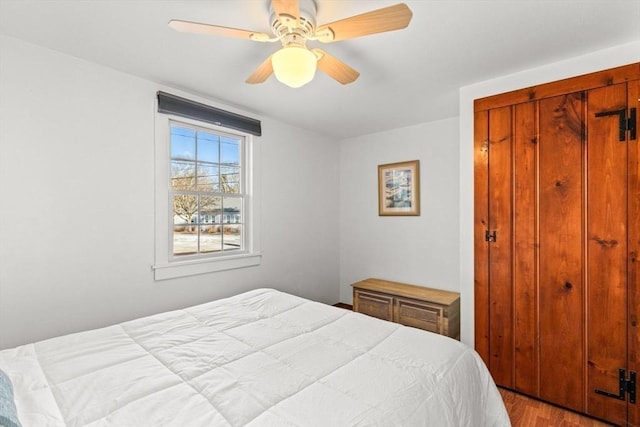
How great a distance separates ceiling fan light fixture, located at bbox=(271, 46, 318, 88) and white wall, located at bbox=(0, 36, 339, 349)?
1.55 meters

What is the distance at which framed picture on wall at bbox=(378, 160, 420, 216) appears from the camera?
3793mm

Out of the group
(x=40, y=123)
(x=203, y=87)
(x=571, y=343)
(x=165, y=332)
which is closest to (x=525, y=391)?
(x=571, y=343)

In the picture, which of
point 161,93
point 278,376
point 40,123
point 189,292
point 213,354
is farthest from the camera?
point 189,292

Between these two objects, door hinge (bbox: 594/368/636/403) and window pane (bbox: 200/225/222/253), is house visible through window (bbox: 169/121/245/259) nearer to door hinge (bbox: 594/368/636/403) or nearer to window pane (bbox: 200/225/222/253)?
window pane (bbox: 200/225/222/253)

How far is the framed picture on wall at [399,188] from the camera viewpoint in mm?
3793

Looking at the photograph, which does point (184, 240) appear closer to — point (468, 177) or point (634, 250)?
point (468, 177)

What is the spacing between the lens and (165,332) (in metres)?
1.77

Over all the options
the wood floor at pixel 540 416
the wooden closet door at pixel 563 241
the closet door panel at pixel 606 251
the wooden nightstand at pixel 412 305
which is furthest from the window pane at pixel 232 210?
the closet door panel at pixel 606 251

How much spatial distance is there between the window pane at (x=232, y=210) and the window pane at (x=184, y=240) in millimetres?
363

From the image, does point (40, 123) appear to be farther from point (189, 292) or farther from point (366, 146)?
point (366, 146)

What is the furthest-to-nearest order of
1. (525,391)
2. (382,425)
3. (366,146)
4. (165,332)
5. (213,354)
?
(366,146), (525,391), (165,332), (213,354), (382,425)

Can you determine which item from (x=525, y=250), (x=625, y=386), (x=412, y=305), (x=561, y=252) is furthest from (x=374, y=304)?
(x=625, y=386)

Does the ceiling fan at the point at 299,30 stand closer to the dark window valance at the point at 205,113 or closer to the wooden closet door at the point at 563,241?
the dark window valance at the point at 205,113

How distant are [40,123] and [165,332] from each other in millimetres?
1603
